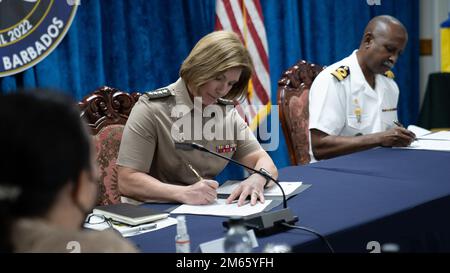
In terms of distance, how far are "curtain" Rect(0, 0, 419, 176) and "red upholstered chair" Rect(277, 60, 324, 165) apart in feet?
2.54

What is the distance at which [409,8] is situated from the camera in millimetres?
5480

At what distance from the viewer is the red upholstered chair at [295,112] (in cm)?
323

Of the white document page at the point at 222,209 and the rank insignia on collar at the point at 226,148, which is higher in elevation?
the rank insignia on collar at the point at 226,148

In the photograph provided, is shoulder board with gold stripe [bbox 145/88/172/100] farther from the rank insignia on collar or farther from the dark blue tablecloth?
the dark blue tablecloth

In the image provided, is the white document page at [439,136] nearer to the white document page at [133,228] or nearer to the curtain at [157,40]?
the curtain at [157,40]

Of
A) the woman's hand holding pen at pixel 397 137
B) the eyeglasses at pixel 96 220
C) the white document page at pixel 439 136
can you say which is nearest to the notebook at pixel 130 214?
the eyeglasses at pixel 96 220

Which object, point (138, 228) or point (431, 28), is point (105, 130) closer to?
point (138, 228)

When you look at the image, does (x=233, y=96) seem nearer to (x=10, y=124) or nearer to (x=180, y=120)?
(x=180, y=120)

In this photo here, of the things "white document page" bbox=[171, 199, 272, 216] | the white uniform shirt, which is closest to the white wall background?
the white uniform shirt

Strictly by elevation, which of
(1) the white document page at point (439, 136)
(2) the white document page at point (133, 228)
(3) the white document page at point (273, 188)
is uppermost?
(2) the white document page at point (133, 228)

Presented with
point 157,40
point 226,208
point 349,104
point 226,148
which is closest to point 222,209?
point 226,208

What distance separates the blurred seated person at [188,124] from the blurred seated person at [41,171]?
4.04ft

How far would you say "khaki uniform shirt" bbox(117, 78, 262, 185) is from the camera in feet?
6.92

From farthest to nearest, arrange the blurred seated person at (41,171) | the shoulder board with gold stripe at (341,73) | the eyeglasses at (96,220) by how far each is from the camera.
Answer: the shoulder board with gold stripe at (341,73) < the eyeglasses at (96,220) < the blurred seated person at (41,171)
